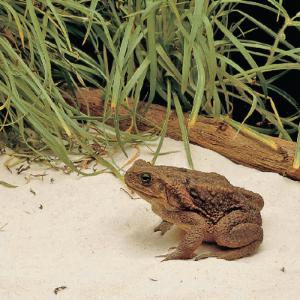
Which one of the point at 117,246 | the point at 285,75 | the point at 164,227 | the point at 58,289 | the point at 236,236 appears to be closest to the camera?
the point at 58,289

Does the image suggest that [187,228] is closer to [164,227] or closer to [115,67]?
[164,227]

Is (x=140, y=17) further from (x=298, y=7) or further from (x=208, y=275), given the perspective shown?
(x=208, y=275)

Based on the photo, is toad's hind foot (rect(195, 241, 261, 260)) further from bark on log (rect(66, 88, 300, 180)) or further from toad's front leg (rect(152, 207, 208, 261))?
bark on log (rect(66, 88, 300, 180))

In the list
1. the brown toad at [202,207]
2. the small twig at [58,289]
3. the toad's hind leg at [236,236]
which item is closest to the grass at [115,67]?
the brown toad at [202,207]

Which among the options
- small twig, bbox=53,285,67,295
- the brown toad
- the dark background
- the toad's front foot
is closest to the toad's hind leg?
the brown toad

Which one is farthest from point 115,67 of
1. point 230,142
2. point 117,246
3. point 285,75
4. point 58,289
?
point 58,289

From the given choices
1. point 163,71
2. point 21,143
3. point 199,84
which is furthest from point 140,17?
point 21,143
